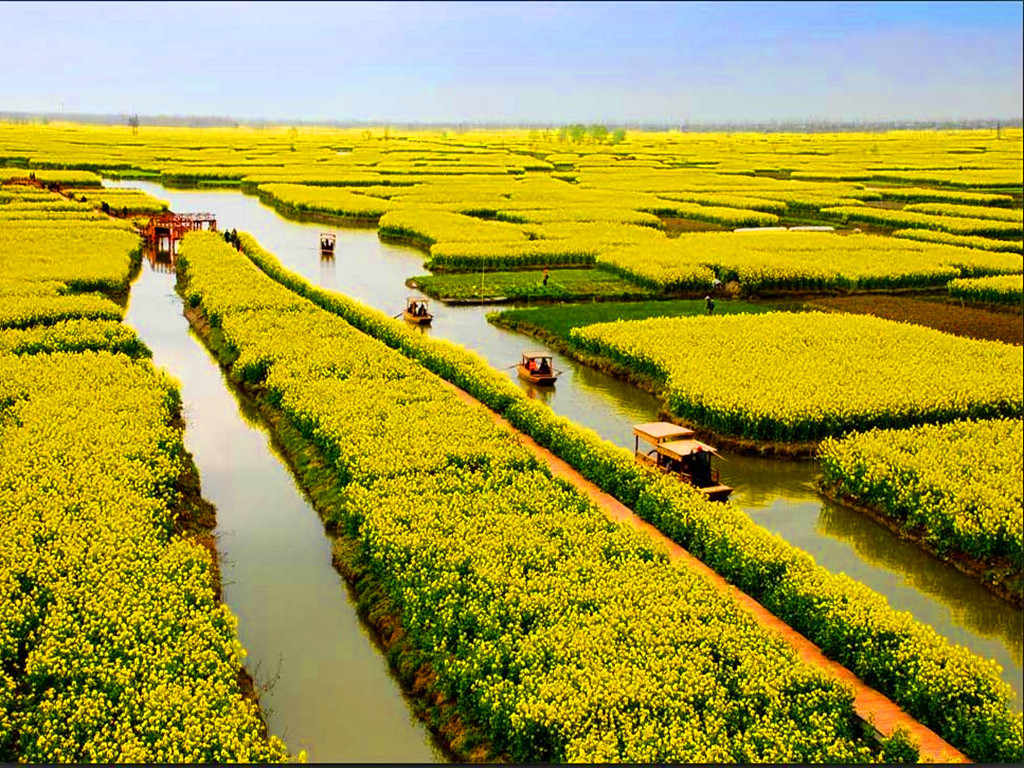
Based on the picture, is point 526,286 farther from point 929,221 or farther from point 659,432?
point 929,221

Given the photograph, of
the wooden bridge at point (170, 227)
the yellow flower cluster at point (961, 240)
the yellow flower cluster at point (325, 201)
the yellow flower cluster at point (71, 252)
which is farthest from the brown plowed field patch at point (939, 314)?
the yellow flower cluster at point (325, 201)

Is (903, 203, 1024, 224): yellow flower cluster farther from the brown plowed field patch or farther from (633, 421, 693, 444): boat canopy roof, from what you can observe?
(633, 421, 693, 444): boat canopy roof

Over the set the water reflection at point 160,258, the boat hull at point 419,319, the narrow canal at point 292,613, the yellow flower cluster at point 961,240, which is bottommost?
the narrow canal at point 292,613

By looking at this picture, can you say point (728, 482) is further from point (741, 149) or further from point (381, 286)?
point (741, 149)

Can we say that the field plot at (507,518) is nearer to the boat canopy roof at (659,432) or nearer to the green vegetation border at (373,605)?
the green vegetation border at (373,605)

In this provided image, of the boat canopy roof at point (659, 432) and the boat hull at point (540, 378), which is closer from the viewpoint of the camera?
the boat canopy roof at point (659, 432)

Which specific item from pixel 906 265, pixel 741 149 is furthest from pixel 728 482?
pixel 741 149
